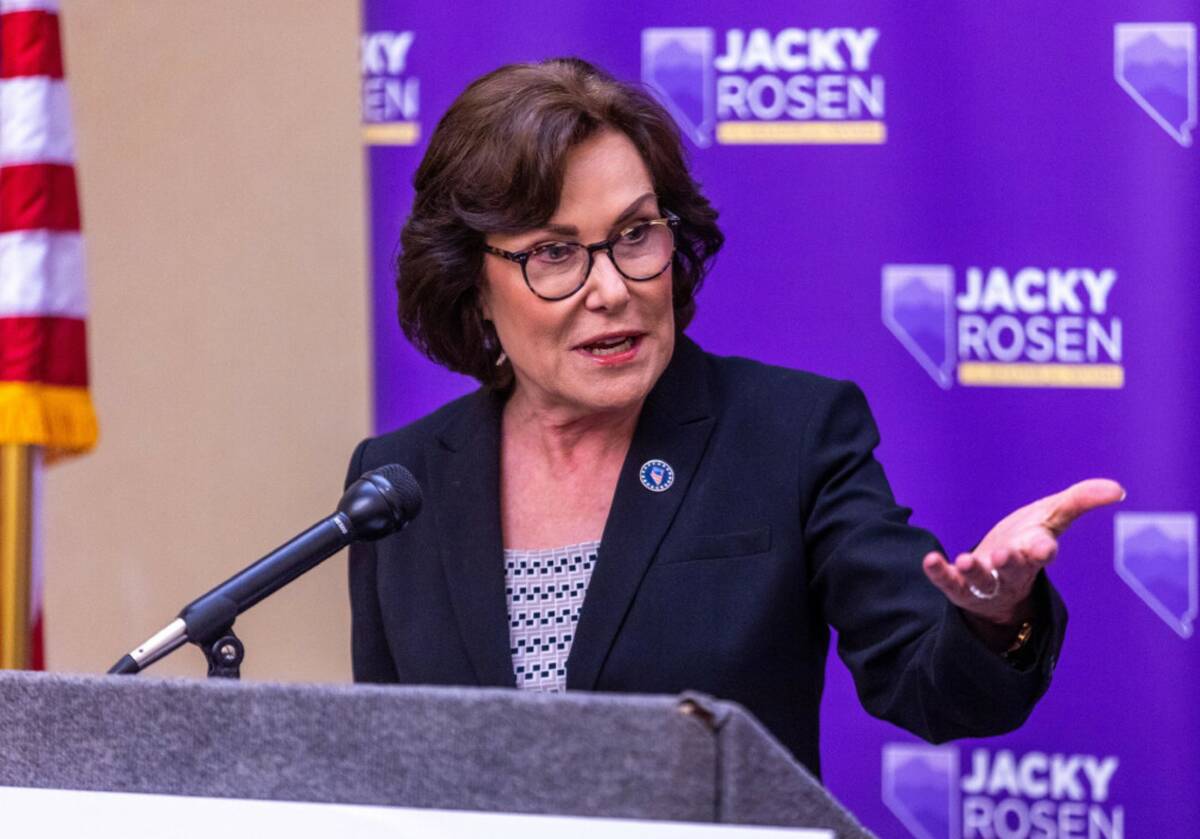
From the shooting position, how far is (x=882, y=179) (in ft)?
9.70

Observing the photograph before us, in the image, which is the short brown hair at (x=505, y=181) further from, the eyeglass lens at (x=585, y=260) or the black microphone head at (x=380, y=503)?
the black microphone head at (x=380, y=503)

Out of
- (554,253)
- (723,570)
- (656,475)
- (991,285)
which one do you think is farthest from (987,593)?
(991,285)

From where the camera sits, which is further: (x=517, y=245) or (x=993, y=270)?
(x=993, y=270)

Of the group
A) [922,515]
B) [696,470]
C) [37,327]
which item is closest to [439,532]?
[696,470]

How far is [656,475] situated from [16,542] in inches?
49.1

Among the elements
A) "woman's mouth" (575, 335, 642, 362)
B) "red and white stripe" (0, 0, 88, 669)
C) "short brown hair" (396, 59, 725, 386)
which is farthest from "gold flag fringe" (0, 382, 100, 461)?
"woman's mouth" (575, 335, 642, 362)

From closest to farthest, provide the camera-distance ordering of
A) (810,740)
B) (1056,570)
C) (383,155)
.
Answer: (810,740), (1056,570), (383,155)

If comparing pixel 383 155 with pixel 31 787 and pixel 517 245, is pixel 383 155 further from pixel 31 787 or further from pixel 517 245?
pixel 31 787

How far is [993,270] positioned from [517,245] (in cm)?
138

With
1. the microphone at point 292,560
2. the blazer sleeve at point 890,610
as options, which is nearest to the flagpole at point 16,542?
the microphone at point 292,560

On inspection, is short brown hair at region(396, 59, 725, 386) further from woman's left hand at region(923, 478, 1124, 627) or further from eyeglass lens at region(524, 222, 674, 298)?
woman's left hand at region(923, 478, 1124, 627)

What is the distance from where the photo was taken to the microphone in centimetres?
128

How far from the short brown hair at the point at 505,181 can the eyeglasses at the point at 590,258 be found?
0.14 feet

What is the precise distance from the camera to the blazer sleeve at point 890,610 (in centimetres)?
139
